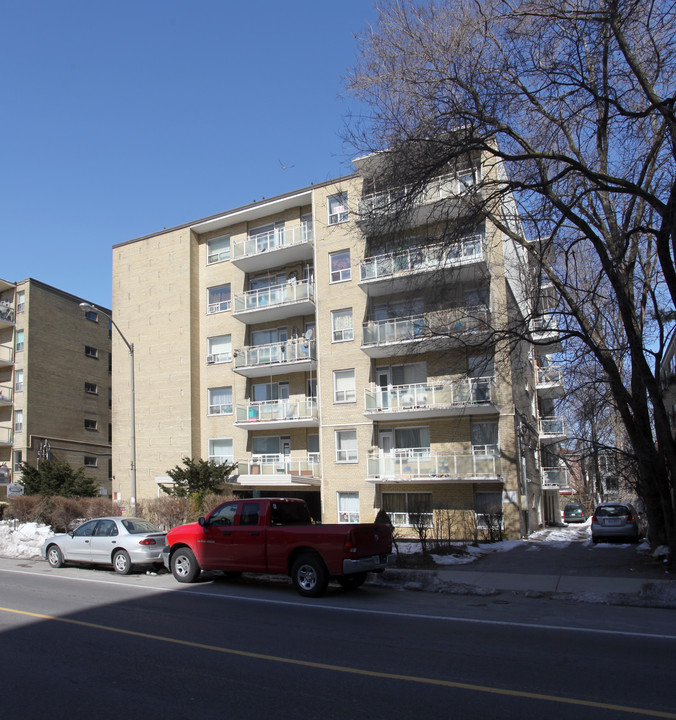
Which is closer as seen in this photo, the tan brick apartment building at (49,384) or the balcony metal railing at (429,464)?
the balcony metal railing at (429,464)

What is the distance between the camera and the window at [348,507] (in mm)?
27453

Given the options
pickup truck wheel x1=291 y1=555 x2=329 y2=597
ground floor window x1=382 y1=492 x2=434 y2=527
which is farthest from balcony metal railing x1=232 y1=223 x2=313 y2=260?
pickup truck wheel x1=291 y1=555 x2=329 y2=597

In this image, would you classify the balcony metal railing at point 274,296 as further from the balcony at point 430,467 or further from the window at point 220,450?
the balcony at point 430,467

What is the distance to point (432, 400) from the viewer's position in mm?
25125

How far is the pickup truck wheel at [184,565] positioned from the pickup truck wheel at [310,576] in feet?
8.50

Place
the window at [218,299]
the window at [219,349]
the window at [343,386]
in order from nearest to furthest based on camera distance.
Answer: the window at [343,386] → the window at [219,349] → the window at [218,299]

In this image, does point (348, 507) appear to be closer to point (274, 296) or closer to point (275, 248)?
point (274, 296)

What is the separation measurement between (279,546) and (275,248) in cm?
2046

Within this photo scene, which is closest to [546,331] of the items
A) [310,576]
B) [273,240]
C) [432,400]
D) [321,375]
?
[310,576]

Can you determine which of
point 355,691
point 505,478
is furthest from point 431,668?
point 505,478

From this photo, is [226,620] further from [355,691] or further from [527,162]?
[527,162]

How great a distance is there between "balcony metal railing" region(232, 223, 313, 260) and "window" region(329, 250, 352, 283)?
4.90 feet

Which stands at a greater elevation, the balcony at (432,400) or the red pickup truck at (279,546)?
the balcony at (432,400)

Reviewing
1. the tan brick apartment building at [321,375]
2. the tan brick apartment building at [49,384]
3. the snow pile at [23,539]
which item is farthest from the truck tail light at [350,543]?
the tan brick apartment building at [49,384]
